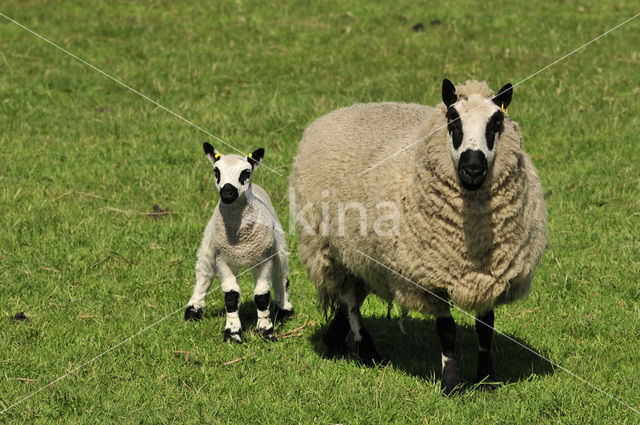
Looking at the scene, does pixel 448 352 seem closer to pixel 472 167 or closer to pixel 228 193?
pixel 472 167

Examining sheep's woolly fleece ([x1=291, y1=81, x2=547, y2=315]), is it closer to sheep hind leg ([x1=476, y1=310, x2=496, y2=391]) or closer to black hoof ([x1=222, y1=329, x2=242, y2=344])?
sheep hind leg ([x1=476, y1=310, x2=496, y2=391])

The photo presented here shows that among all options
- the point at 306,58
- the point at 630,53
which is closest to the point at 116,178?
the point at 306,58

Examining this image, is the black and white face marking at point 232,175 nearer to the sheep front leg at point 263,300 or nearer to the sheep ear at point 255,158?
the sheep ear at point 255,158

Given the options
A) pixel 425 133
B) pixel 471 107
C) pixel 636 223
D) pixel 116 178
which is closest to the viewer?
pixel 471 107

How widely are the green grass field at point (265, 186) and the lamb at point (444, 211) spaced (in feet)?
2.20

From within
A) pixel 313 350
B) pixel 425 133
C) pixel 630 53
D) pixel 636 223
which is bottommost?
pixel 313 350

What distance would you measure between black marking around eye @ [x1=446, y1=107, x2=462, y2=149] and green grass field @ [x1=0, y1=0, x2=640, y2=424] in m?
1.77

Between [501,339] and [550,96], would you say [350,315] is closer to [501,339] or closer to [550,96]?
[501,339]

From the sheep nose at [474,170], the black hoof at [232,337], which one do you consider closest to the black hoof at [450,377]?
the sheep nose at [474,170]

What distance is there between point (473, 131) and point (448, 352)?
1.65 meters

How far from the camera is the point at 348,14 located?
640 inches

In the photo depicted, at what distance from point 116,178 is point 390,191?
5.32m

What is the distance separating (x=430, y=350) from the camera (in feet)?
22.7

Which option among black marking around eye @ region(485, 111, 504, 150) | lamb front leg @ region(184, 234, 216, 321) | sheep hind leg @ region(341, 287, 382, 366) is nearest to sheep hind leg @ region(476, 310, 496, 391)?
sheep hind leg @ region(341, 287, 382, 366)
